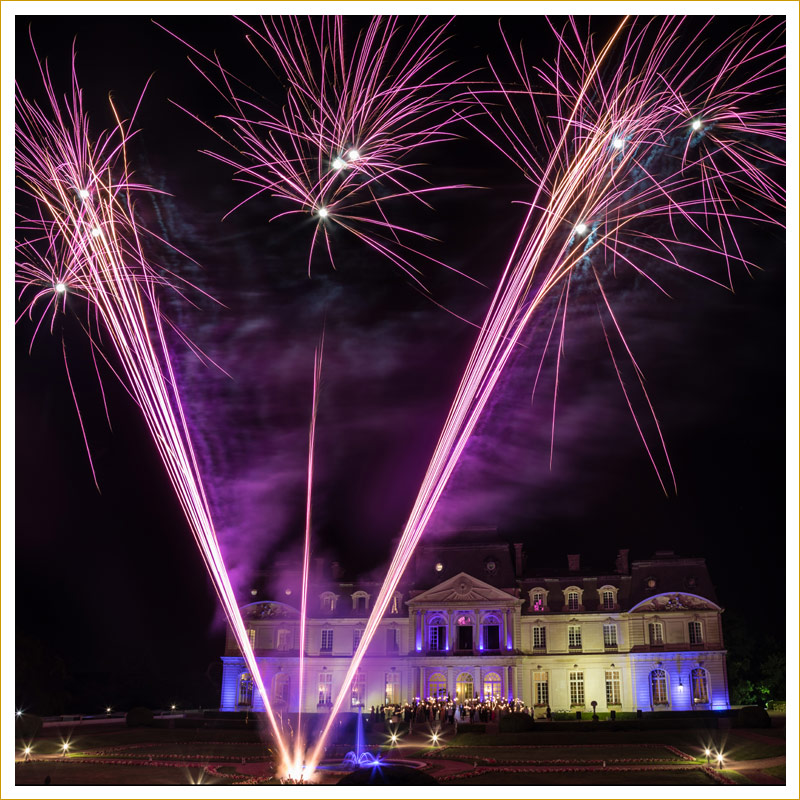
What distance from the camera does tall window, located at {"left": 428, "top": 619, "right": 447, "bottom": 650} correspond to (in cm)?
5072

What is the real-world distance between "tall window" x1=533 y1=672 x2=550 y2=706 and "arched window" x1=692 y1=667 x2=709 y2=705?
8365mm

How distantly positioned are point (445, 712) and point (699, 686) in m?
16.6

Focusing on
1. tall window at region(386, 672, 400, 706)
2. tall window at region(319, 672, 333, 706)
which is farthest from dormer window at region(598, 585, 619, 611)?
tall window at region(319, 672, 333, 706)

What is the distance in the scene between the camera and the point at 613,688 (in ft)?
159

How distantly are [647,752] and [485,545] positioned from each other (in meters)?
28.5

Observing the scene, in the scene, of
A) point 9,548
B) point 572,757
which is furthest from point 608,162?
point 572,757

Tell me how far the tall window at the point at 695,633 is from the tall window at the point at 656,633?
1600mm

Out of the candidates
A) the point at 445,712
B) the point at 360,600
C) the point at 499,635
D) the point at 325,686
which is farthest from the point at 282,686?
the point at 445,712

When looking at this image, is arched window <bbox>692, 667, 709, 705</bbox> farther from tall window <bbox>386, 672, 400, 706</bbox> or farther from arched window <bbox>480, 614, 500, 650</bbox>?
tall window <bbox>386, 672, 400, 706</bbox>

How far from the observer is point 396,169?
58.8 ft

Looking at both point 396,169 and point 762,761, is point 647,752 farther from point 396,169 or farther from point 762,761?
point 396,169

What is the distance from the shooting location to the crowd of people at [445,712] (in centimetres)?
3597

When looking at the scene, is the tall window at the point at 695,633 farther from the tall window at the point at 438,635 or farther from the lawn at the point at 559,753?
the lawn at the point at 559,753

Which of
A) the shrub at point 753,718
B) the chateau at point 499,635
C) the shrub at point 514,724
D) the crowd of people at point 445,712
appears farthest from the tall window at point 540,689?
the shrub at point 753,718
